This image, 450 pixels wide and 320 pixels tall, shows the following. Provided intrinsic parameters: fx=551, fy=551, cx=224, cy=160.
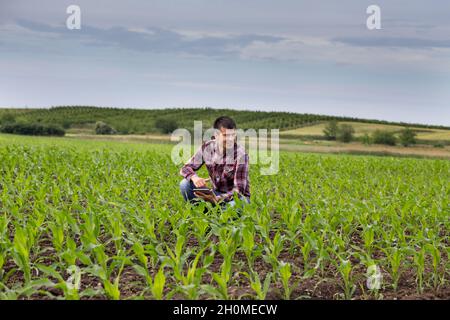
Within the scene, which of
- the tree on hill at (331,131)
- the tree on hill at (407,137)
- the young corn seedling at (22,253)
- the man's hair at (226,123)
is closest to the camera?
the young corn seedling at (22,253)

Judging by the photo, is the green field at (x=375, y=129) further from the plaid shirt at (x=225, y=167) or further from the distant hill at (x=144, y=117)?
the plaid shirt at (x=225, y=167)

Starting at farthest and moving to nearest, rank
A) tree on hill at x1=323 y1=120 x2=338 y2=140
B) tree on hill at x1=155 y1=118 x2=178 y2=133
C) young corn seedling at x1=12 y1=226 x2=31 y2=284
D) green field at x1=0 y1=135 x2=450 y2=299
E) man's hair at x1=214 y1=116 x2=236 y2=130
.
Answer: tree on hill at x1=155 y1=118 x2=178 y2=133 → tree on hill at x1=323 y1=120 x2=338 y2=140 → man's hair at x1=214 y1=116 x2=236 y2=130 → young corn seedling at x1=12 y1=226 x2=31 y2=284 → green field at x1=0 y1=135 x2=450 y2=299

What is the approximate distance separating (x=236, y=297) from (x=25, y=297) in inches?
70.8

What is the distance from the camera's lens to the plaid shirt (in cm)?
696

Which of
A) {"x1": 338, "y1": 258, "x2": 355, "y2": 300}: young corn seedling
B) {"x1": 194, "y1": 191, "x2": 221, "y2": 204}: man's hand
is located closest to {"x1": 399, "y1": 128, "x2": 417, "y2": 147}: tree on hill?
{"x1": 194, "y1": 191, "x2": 221, "y2": 204}: man's hand

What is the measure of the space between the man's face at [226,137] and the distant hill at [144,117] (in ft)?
154

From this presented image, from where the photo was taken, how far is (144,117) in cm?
7125

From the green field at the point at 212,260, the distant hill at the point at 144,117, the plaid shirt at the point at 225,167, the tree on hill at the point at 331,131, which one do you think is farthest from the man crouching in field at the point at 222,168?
the distant hill at the point at 144,117

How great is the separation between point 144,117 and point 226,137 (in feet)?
215

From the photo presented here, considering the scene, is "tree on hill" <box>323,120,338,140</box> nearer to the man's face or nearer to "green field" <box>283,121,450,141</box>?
"green field" <box>283,121,450,141</box>

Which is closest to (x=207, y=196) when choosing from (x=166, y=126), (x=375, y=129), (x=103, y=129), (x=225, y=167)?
(x=225, y=167)

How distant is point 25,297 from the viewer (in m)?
4.69

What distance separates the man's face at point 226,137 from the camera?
21.5 ft
